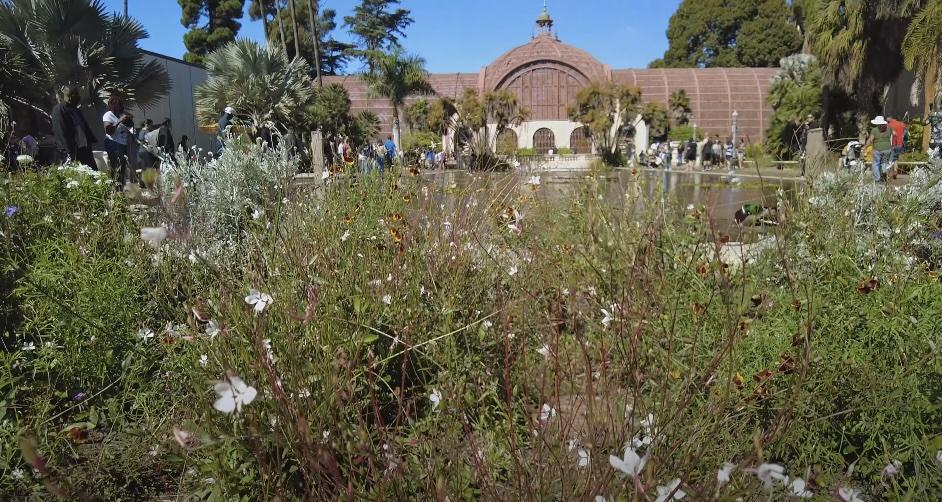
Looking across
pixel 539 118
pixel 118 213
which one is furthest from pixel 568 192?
pixel 539 118

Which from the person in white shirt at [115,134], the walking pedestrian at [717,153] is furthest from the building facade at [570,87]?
the person in white shirt at [115,134]

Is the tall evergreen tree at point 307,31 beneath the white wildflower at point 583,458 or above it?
above

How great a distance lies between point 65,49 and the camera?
45.8 feet

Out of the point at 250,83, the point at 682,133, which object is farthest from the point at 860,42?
the point at 250,83

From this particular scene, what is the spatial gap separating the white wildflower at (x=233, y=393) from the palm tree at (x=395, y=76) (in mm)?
30309

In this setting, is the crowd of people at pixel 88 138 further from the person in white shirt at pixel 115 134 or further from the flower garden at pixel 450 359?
the flower garden at pixel 450 359

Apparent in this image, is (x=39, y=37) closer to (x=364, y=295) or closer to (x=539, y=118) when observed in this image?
(x=364, y=295)

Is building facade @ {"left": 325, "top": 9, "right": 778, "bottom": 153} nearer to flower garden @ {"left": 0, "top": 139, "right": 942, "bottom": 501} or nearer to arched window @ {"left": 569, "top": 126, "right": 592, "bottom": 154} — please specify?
arched window @ {"left": 569, "top": 126, "right": 592, "bottom": 154}

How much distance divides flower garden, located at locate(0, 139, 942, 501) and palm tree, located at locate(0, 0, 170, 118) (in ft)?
41.3

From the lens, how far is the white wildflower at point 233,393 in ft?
3.24

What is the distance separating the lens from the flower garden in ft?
4.20

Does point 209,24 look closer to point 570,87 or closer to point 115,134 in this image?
point 570,87

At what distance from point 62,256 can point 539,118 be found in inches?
1621

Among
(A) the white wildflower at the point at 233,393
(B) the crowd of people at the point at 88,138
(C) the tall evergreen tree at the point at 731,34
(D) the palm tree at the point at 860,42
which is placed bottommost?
(A) the white wildflower at the point at 233,393
